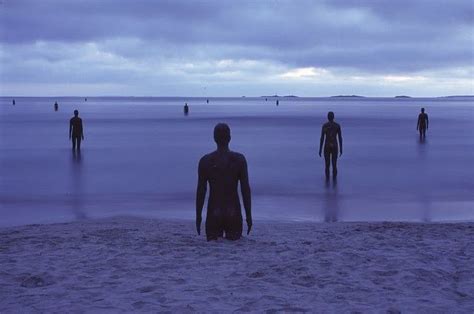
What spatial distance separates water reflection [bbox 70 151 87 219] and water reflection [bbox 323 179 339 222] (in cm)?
506

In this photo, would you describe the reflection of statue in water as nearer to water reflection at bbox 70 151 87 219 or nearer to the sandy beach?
the sandy beach

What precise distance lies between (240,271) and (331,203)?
23.7ft

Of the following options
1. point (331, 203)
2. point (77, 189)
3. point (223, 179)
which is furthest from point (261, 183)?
point (223, 179)

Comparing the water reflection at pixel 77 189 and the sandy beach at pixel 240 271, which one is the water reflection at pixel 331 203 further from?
the water reflection at pixel 77 189

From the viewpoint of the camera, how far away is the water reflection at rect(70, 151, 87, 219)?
13.2 meters

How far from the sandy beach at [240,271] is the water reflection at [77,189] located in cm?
292

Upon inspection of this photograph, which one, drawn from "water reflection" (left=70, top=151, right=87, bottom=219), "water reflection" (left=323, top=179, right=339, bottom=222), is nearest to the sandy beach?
"water reflection" (left=323, top=179, right=339, bottom=222)

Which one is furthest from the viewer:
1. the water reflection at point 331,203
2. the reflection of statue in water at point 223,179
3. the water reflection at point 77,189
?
the water reflection at point 77,189

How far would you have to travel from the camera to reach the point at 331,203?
561 inches

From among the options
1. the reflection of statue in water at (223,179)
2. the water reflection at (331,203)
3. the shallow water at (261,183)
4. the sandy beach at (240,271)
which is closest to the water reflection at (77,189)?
the shallow water at (261,183)

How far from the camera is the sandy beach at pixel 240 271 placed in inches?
243

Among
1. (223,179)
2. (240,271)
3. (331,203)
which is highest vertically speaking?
(223,179)

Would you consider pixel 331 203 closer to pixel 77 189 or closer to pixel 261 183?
pixel 261 183

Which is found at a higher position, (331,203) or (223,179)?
(223,179)
